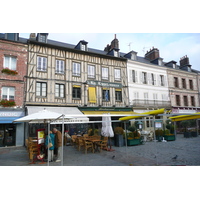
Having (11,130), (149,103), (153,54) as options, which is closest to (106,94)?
(149,103)

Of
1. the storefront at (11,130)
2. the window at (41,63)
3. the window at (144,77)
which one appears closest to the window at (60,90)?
the window at (41,63)

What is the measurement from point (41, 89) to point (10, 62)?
2940 millimetres

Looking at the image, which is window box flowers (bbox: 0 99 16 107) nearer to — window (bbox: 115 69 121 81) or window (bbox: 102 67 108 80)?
window (bbox: 102 67 108 80)

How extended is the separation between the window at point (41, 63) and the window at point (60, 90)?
68.1 inches

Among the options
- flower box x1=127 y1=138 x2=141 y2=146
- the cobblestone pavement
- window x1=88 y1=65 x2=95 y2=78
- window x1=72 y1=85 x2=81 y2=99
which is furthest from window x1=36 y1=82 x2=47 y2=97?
flower box x1=127 y1=138 x2=141 y2=146

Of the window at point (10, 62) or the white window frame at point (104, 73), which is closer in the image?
the window at point (10, 62)

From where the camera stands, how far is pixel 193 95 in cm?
2133

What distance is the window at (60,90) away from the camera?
13.3 metres

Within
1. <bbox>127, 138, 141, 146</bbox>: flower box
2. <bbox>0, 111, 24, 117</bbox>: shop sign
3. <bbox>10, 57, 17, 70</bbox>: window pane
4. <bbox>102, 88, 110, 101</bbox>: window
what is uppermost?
<bbox>10, 57, 17, 70</bbox>: window pane

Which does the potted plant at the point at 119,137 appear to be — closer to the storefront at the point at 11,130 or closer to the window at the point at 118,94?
the window at the point at 118,94

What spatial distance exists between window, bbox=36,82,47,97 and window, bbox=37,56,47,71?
122 cm

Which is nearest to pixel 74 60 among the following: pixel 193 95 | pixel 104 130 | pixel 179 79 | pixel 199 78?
pixel 104 130

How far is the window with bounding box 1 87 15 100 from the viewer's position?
11.4m

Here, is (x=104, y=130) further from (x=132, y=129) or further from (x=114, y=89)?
(x=114, y=89)
